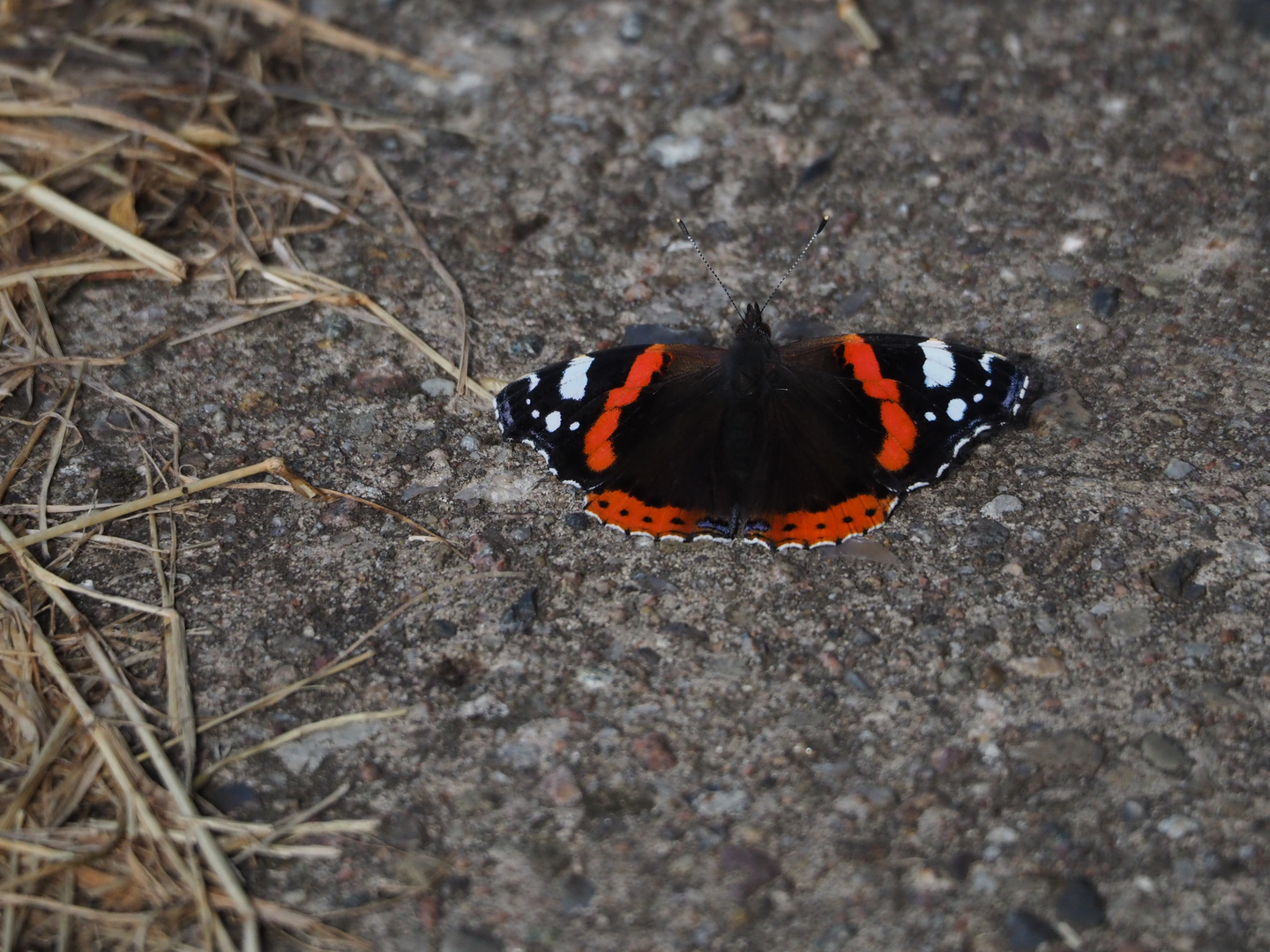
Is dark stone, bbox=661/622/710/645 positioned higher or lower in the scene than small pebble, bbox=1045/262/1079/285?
lower

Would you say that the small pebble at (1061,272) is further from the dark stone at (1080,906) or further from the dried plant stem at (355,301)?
the dark stone at (1080,906)

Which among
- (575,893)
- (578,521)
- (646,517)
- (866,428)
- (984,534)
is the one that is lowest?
(575,893)

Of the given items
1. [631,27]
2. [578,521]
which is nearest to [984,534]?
[578,521]

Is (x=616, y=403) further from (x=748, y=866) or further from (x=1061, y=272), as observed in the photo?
(x=1061, y=272)

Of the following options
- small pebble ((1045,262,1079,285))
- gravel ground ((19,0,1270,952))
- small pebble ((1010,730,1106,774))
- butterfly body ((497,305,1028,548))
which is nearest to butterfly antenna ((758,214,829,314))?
gravel ground ((19,0,1270,952))

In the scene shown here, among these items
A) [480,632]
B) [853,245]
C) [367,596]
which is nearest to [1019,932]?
[480,632]

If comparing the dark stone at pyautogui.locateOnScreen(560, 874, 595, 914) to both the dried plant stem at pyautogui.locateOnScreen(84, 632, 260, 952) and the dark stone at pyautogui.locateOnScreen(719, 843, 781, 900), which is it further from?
the dried plant stem at pyautogui.locateOnScreen(84, 632, 260, 952)
